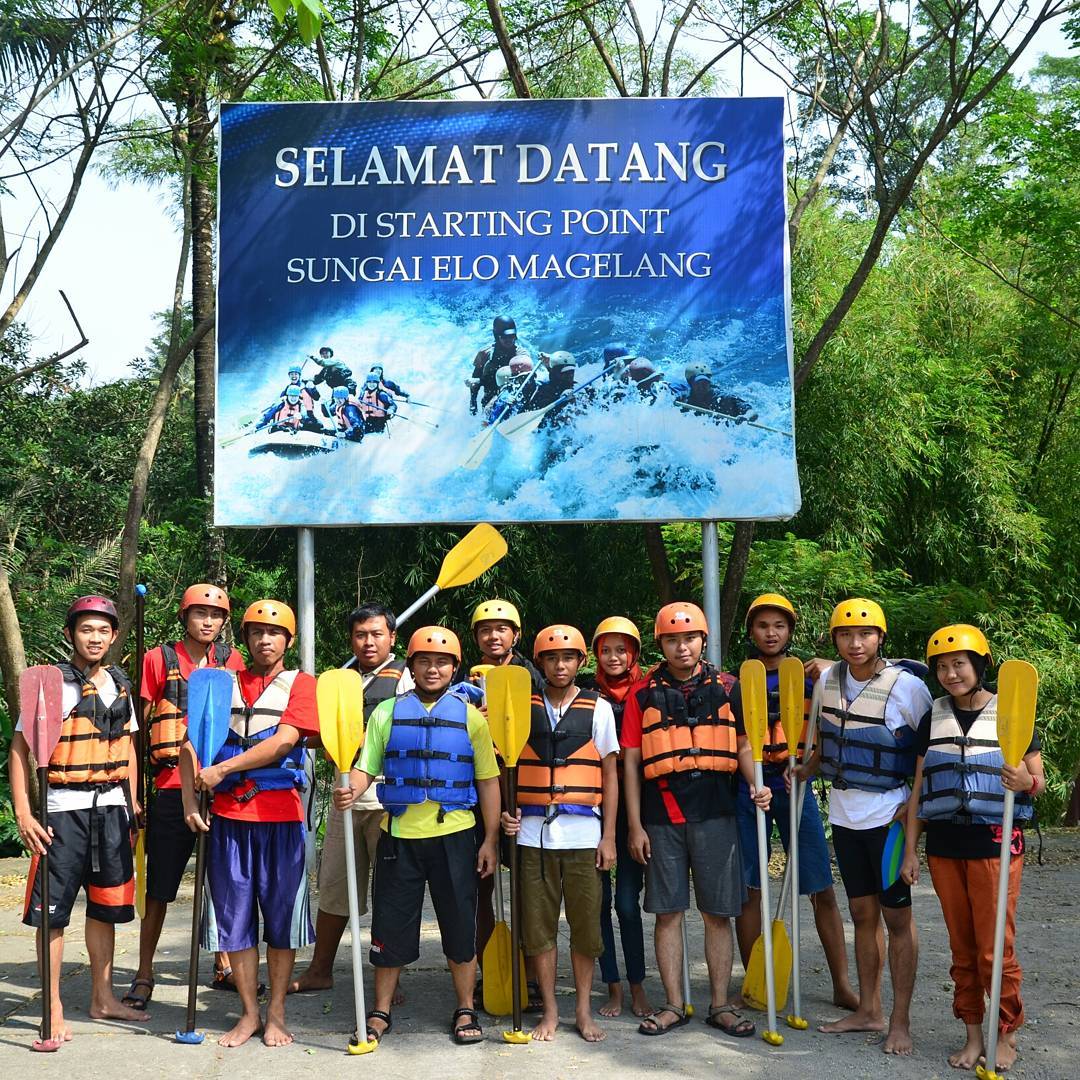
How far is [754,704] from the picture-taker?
14.4ft

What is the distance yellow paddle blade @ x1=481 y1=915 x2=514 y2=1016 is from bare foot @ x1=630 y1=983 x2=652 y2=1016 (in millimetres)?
448

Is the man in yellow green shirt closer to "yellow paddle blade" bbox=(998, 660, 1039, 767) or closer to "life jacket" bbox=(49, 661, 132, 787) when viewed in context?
"life jacket" bbox=(49, 661, 132, 787)

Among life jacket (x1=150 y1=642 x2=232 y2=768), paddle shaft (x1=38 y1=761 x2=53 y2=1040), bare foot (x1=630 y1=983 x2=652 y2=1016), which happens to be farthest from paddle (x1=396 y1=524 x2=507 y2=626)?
bare foot (x1=630 y1=983 x2=652 y2=1016)

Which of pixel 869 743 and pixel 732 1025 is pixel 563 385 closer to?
pixel 869 743

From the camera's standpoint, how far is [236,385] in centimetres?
618

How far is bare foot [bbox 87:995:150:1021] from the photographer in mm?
4508

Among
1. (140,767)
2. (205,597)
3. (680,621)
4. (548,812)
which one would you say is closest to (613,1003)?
(548,812)

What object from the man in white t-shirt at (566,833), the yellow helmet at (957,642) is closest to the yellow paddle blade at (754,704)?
the man in white t-shirt at (566,833)

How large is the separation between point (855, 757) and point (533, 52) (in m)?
6.99

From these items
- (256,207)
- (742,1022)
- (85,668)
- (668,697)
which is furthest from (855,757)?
(256,207)

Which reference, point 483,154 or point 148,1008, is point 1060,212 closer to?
point 483,154

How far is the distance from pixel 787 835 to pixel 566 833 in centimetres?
86

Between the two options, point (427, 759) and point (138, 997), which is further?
point (138, 997)

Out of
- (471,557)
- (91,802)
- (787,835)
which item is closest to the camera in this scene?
(91,802)
